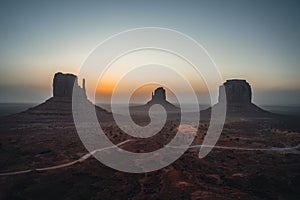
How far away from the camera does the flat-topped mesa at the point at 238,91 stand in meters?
127

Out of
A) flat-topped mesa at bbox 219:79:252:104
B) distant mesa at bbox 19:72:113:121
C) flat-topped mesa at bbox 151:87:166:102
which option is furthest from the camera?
flat-topped mesa at bbox 151:87:166:102

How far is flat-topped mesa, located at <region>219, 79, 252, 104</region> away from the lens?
12662cm

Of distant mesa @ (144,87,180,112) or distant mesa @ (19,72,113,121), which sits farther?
distant mesa @ (144,87,180,112)

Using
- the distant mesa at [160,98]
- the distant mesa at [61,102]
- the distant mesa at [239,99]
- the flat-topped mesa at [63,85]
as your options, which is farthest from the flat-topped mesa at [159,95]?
the flat-topped mesa at [63,85]

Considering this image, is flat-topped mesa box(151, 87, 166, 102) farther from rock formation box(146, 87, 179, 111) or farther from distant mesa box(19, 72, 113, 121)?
distant mesa box(19, 72, 113, 121)

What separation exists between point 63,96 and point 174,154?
3092 inches

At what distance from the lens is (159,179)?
29.6 metres

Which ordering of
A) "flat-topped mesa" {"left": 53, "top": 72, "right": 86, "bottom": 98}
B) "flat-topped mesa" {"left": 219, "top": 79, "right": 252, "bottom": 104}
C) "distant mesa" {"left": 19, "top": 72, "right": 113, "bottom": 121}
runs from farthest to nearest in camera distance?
"flat-topped mesa" {"left": 219, "top": 79, "right": 252, "bottom": 104} → "flat-topped mesa" {"left": 53, "top": 72, "right": 86, "bottom": 98} → "distant mesa" {"left": 19, "top": 72, "right": 113, "bottom": 121}

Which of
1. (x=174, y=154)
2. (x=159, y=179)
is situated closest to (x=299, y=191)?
(x=159, y=179)

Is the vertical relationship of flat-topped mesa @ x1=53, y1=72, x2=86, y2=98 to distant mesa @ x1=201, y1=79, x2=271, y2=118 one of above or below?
above

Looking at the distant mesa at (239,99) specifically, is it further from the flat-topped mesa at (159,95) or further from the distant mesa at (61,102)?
the distant mesa at (61,102)

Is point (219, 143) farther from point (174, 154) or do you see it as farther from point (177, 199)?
point (177, 199)

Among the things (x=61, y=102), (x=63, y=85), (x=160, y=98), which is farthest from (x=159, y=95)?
(x=61, y=102)

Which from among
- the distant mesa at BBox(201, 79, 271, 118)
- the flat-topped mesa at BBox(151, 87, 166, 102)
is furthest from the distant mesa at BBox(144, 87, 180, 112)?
the distant mesa at BBox(201, 79, 271, 118)
